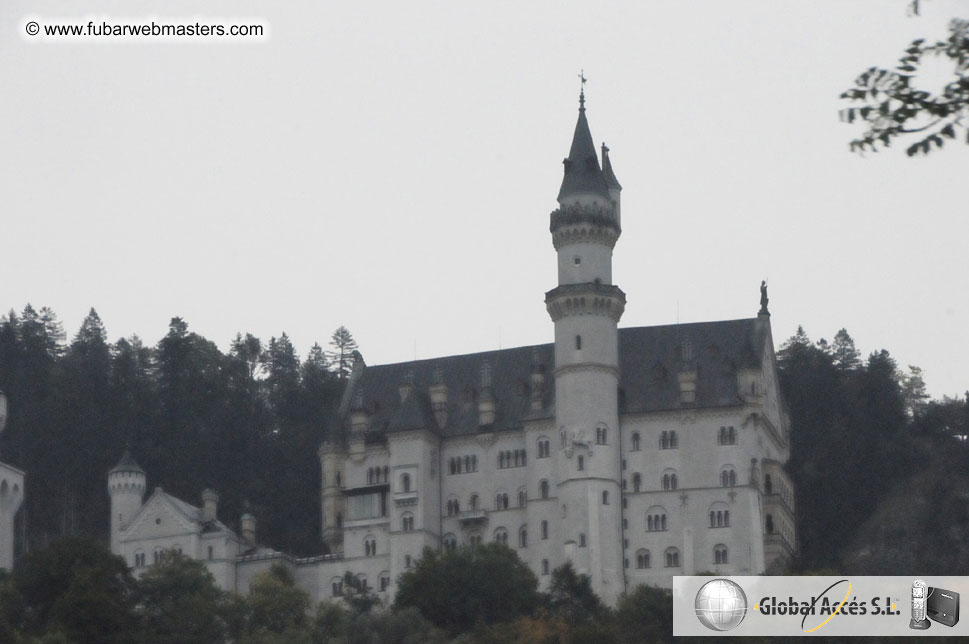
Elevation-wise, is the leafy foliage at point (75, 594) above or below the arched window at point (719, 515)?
below

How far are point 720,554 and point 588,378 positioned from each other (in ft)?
35.6

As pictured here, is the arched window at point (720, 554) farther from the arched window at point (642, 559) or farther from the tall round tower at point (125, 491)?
the tall round tower at point (125, 491)

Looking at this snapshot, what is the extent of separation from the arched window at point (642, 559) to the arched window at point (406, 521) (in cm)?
1200

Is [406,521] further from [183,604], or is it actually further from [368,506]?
[183,604]

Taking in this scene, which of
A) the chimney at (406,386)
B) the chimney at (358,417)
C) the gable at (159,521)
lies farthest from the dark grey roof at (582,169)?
the gable at (159,521)

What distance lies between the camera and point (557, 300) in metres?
104

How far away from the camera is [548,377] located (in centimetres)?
10888

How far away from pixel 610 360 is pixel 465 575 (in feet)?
51.6

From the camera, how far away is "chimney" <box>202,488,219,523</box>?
10981 centimetres

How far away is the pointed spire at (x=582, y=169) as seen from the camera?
107 metres

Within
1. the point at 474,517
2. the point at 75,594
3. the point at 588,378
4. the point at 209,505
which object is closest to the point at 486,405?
the point at 474,517

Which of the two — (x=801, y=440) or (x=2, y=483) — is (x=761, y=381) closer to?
(x=801, y=440)

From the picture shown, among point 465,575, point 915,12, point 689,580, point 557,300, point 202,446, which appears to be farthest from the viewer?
point 202,446

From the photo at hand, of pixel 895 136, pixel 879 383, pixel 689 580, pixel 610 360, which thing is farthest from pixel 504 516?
pixel 895 136
